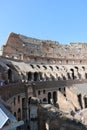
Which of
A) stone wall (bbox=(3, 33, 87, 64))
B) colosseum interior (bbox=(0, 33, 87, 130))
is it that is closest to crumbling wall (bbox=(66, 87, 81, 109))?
colosseum interior (bbox=(0, 33, 87, 130))

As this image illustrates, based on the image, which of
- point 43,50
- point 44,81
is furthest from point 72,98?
point 43,50

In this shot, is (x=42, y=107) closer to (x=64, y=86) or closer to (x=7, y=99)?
(x=7, y=99)

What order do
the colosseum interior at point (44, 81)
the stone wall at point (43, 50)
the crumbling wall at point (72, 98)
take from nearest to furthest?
the colosseum interior at point (44, 81) < the crumbling wall at point (72, 98) < the stone wall at point (43, 50)

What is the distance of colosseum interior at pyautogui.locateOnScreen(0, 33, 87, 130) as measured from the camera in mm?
23562

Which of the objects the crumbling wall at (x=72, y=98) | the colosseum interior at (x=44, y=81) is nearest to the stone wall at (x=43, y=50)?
the colosseum interior at (x=44, y=81)

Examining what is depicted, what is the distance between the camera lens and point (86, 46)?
180ft

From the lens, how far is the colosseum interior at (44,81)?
77.3 ft

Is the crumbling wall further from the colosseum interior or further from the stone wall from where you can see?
the stone wall

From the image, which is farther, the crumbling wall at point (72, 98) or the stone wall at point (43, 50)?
the stone wall at point (43, 50)

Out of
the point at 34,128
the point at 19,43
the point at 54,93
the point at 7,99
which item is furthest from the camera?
the point at 19,43

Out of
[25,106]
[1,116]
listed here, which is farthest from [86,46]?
[1,116]

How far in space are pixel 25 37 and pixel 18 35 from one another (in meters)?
2.44

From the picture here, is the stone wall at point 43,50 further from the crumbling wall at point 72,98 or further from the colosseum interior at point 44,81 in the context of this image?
the crumbling wall at point 72,98

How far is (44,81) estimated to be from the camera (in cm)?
3594
